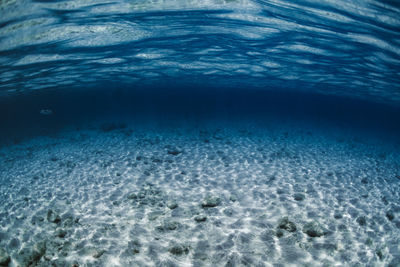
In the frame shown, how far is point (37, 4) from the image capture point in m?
8.38

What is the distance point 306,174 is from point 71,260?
388 inches

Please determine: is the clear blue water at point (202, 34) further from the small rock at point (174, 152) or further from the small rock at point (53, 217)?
the small rock at point (53, 217)

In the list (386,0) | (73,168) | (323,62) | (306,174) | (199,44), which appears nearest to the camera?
(386,0)

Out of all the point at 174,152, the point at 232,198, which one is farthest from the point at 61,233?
the point at 174,152

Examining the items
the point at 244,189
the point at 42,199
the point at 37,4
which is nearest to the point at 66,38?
the point at 37,4

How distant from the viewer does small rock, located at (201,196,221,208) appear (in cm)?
A: 742

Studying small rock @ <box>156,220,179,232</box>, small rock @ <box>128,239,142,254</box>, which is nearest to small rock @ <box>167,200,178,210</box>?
small rock @ <box>156,220,179,232</box>

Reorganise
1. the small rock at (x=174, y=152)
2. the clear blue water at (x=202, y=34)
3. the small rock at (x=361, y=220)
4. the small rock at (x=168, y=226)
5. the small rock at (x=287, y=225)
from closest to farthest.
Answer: the small rock at (x=287, y=225), the small rock at (x=168, y=226), the small rock at (x=361, y=220), the clear blue water at (x=202, y=34), the small rock at (x=174, y=152)

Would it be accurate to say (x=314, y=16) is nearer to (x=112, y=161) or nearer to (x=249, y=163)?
(x=249, y=163)

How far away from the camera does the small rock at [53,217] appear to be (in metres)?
6.87

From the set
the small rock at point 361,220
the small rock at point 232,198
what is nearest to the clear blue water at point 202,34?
the small rock at point 361,220

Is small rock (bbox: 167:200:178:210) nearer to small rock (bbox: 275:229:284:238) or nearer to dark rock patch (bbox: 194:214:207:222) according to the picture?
dark rock patch (bbox: 194:214:207:222)

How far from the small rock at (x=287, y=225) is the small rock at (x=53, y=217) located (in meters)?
6.88

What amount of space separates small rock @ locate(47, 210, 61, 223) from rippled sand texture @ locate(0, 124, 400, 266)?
0.15 feet
